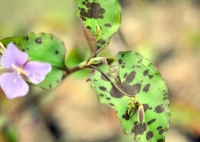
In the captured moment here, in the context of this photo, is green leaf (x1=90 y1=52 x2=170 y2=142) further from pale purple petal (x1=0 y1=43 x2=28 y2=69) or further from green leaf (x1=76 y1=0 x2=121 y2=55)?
pale purple petal (x1=0 y1=43 x2=28 y2=69)

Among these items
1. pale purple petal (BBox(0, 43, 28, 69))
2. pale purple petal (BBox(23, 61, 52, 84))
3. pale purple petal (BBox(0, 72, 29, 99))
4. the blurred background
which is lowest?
the blurred background

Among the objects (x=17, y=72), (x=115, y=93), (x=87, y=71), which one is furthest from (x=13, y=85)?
(x=87, y=71)

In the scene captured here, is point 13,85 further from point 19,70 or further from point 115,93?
point 115,93

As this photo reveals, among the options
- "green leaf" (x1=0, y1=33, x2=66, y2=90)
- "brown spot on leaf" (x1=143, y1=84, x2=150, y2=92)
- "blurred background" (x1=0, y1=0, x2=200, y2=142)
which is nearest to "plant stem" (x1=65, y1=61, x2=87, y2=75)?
"green leaf" (x1=0, y1=33, x2=66, y2=90)

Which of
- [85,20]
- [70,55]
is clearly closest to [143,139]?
[85,20]

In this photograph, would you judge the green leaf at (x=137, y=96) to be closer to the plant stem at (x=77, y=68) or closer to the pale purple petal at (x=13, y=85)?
the plant stem at (x=77, y=68)

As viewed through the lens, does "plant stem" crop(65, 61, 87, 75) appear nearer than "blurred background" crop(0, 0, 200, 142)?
Yes
